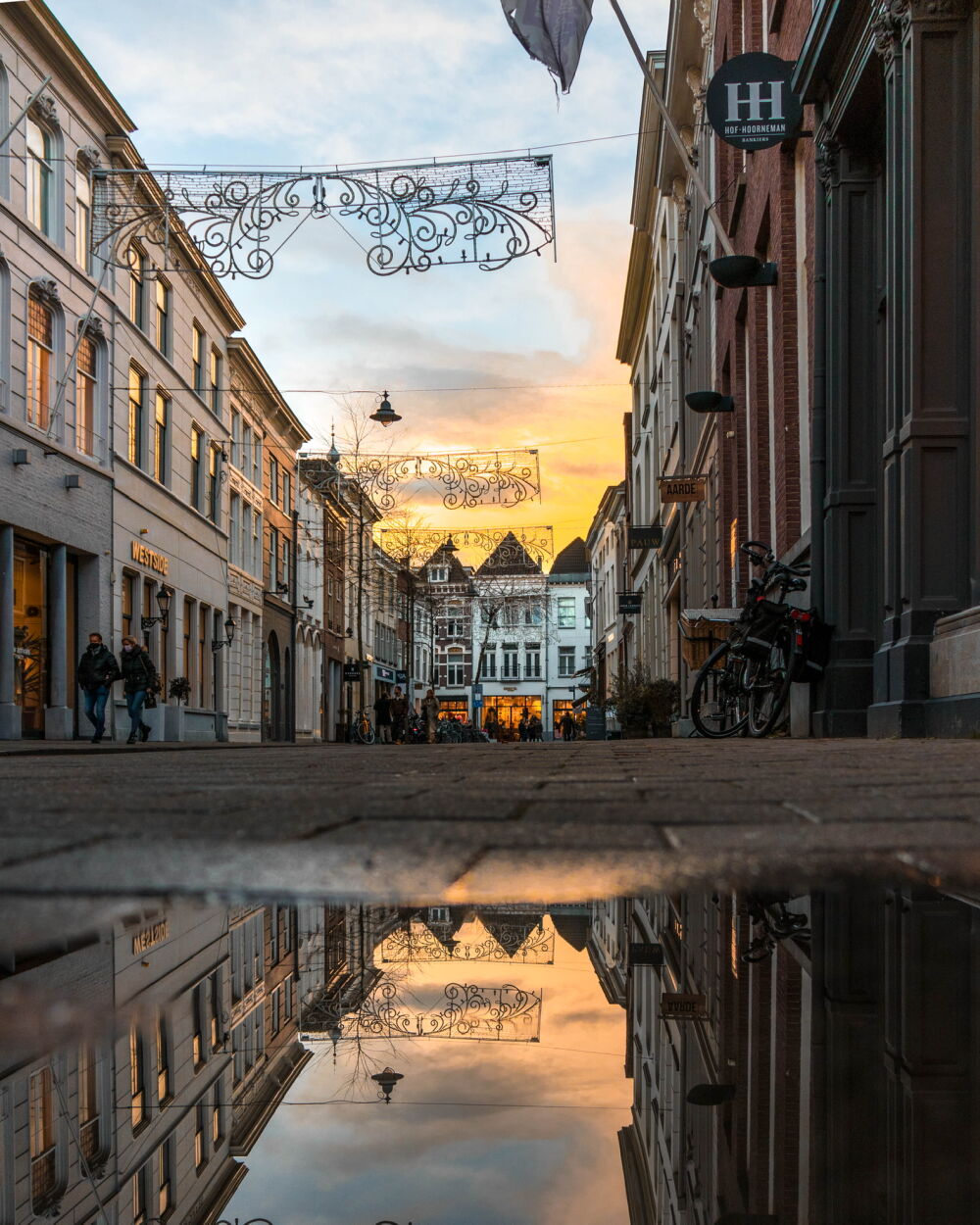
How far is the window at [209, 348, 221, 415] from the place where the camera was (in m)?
35.1

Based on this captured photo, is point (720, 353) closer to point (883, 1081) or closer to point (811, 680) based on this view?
point (811, 680)

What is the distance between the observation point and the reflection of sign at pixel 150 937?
4.77 feet

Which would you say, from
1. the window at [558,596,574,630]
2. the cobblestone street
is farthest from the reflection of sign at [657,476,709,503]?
the window at [558,596,574,630]

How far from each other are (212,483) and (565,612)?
60786mm

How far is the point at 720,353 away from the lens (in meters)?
20.8

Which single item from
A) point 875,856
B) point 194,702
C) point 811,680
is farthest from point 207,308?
point 875,856

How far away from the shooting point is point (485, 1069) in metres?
1.16

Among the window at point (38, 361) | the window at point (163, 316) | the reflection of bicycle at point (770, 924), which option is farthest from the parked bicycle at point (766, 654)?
the window at point (163, 316)

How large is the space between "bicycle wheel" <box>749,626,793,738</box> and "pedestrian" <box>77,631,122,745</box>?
11.0 m

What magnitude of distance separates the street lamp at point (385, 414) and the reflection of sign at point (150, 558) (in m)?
5.46

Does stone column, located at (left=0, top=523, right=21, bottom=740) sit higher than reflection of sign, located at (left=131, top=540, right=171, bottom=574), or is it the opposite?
reflection of sign, located at (left=131, top=540, right=171, bottom=574)

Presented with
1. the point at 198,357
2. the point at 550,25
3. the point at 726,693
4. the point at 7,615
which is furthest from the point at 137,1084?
the point at 198,357

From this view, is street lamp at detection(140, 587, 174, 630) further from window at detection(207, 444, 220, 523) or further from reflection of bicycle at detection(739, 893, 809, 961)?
reflection of bicycle at detection(739, 893, 809, 961)

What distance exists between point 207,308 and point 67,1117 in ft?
115
